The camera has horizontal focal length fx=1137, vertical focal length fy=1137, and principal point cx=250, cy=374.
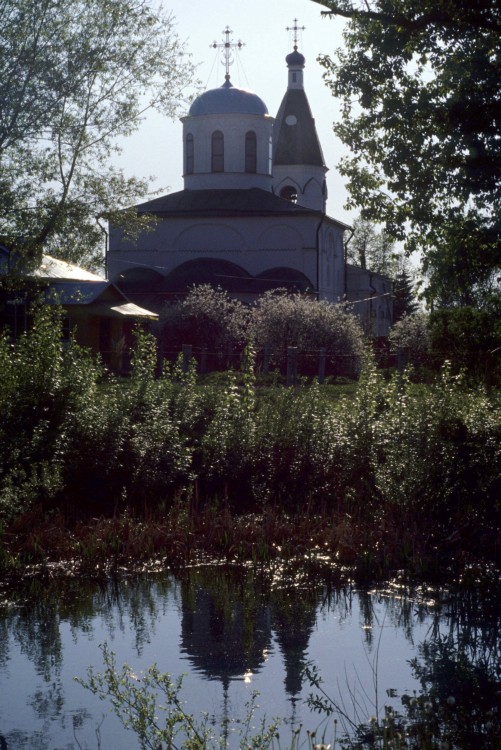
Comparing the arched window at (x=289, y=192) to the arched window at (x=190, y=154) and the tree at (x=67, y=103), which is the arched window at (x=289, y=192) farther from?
Answer: the tree at (x=67, y=103)

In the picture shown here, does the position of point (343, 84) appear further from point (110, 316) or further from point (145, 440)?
point (110, 316)

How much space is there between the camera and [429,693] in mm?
6383

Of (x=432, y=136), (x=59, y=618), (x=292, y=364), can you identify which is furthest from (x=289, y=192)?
(x=59, y=618)

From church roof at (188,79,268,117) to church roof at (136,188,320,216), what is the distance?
12.2ft

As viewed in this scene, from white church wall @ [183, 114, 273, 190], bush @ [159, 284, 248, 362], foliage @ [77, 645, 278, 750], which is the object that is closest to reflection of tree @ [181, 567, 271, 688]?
foliage @ [77, 645, 278, 750]

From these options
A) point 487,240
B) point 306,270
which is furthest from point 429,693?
point 306,270

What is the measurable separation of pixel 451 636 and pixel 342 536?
2855 millimetres

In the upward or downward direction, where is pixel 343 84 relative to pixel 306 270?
downward

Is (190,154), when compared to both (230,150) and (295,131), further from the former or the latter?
(295,131)

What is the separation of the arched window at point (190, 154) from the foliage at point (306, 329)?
1816 cm

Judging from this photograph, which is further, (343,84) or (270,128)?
→ (270,128)

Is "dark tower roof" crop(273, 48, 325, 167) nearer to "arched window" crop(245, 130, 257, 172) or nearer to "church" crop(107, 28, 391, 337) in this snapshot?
"church" crop(107, 28, 391, 337)

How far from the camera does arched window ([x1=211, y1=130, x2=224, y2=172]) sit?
53.0 m

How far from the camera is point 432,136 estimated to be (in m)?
14.1
